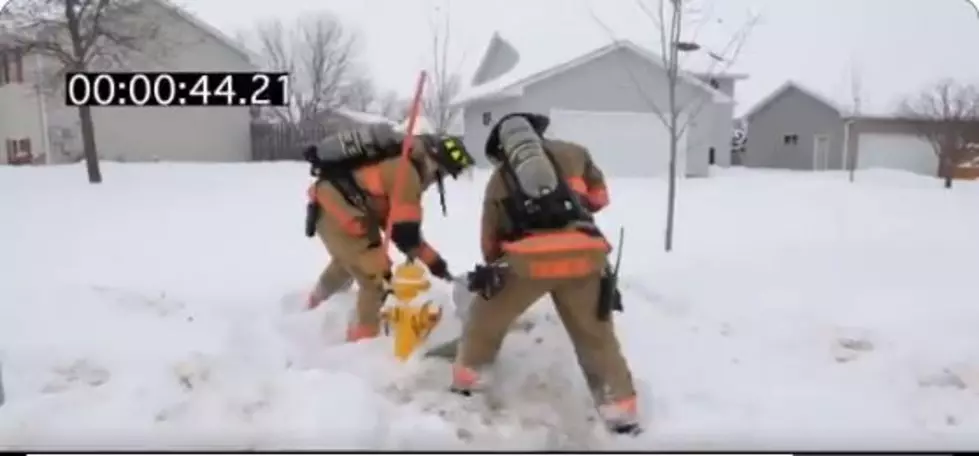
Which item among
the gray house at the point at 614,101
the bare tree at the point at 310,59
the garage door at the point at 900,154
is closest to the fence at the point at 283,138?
the bare tree at the point at 310,59

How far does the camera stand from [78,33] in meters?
1.77

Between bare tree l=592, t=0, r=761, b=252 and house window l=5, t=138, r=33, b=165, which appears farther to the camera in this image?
bare tree l=592, t=0, r=761, b=252

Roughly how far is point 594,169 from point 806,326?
66 cm

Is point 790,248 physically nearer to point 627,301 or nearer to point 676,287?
point 676,287

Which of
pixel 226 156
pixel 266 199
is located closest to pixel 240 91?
pixel 226 156

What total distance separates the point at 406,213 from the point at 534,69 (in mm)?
459

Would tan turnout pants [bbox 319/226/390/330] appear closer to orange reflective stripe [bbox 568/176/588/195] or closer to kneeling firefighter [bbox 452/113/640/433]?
kneeling firefighter [bbox 452/113/640/433]

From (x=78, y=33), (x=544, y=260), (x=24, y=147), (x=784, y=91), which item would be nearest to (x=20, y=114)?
(x=24, y=147)

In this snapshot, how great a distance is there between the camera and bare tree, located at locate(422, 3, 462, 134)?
1.89m

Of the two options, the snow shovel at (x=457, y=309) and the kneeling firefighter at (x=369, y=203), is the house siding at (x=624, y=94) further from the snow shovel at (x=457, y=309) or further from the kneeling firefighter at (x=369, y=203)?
the snow shovel at (x=457, y=309)

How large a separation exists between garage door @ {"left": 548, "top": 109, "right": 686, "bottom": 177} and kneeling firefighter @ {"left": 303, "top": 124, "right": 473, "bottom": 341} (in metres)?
0.27

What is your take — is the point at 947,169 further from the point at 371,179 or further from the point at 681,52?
the point at 371,179

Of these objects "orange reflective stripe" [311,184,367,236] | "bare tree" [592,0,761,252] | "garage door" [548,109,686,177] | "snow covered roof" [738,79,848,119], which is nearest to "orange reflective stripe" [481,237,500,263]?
"garage door" [548,109,686,177]
